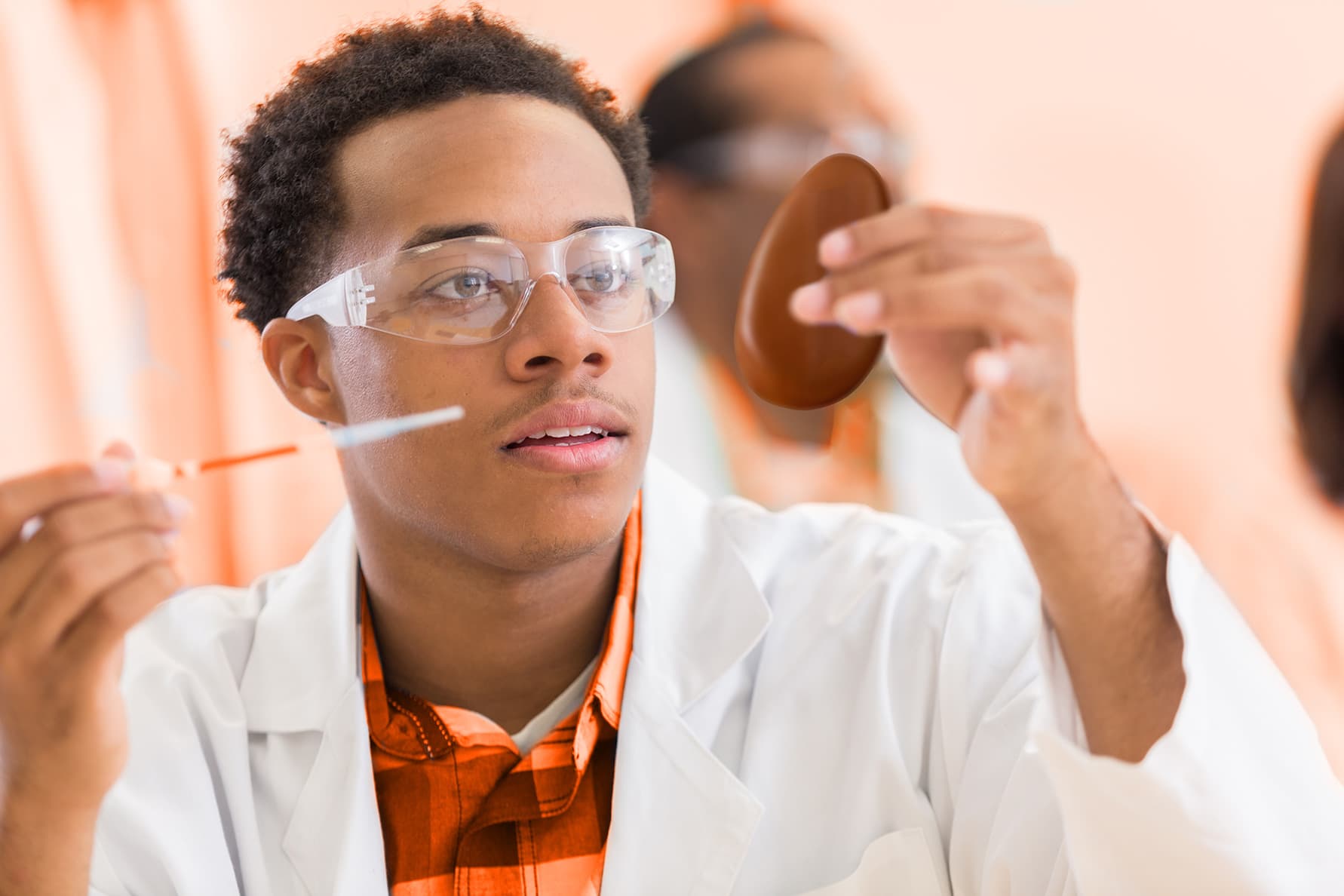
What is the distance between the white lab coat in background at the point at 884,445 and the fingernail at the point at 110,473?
5.95 ft

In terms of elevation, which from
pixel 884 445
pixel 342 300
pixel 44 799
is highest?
pixel 342 300

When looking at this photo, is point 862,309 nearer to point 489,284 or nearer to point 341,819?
point 489,284

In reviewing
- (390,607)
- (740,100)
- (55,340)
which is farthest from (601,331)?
(55,340)

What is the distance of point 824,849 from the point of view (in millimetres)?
1416

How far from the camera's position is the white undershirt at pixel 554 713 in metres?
1.54

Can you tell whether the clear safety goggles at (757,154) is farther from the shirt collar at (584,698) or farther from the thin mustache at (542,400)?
the thin mustache at (542,400)

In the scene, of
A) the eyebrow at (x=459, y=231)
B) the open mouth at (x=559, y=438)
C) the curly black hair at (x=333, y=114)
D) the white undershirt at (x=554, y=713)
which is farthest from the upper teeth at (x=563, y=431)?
the curly black hair at (x=333, y=114)

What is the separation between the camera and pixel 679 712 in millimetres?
1489

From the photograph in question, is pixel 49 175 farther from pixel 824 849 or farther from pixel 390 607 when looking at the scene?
pixel 824 849

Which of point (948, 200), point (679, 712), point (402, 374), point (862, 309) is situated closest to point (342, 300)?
point (402, 374)

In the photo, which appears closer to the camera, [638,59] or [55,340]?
[55,340]

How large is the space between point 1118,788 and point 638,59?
212 cm

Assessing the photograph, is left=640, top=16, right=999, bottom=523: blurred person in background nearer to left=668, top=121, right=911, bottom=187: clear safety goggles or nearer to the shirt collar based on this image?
left=668, top=121, right=911, bottom=187: clear safety goggles

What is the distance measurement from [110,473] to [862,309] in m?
0.66
